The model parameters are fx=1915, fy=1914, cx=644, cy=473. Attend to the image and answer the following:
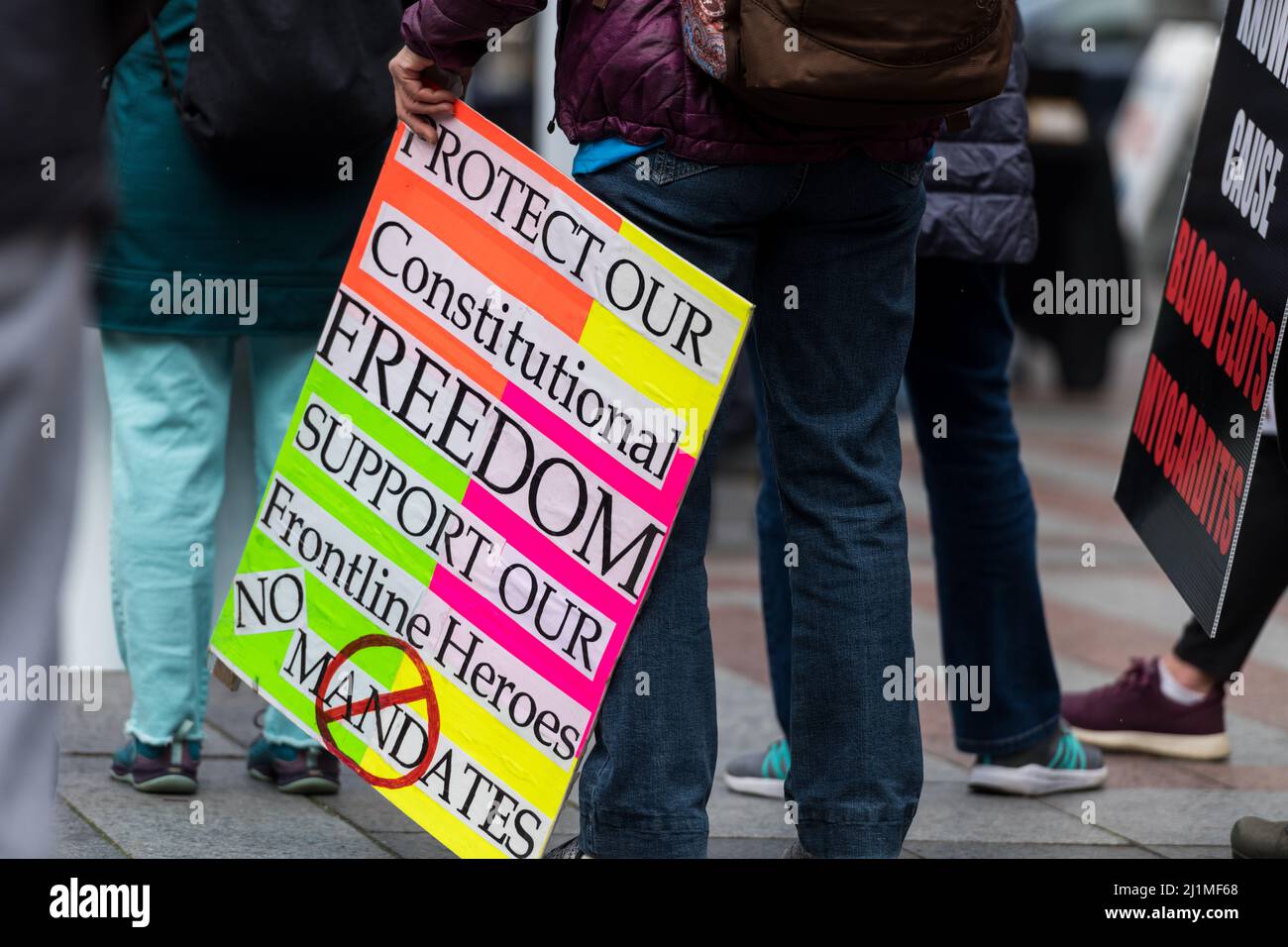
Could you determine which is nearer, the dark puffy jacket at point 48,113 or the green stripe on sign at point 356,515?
the dark puffy jacket at point 48,113

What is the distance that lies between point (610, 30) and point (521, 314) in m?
0.44

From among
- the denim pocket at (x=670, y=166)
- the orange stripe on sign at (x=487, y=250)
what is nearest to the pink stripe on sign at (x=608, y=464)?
the orange stripe on sign at (x=487, y=250)

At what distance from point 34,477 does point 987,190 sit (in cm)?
219

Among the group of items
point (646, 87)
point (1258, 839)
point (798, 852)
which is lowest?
point (1258, 839)

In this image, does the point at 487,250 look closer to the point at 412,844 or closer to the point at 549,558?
the point at 549,558

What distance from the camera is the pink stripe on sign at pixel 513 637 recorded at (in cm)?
274

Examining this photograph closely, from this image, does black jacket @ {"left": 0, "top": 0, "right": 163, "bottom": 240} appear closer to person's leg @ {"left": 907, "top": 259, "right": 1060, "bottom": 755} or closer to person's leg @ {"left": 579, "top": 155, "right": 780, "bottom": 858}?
person's leg @ {"left": 579, "top": 155, "right": 780, "bottom": 858}

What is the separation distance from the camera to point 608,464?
2.70 meters

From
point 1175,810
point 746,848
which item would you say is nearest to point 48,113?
point 746,848

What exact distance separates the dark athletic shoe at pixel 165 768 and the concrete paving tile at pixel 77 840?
0.16 meters

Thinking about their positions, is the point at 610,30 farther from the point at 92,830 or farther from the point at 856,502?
the point at 92,830

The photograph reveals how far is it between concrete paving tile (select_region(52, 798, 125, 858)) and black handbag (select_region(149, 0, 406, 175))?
117 cm

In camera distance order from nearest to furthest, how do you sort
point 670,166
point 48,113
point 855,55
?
point 48,113, point 855,55, point 670,166

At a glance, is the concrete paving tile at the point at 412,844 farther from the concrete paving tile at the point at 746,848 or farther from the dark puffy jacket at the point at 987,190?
the dark puffy jacket at the point at 987,190
